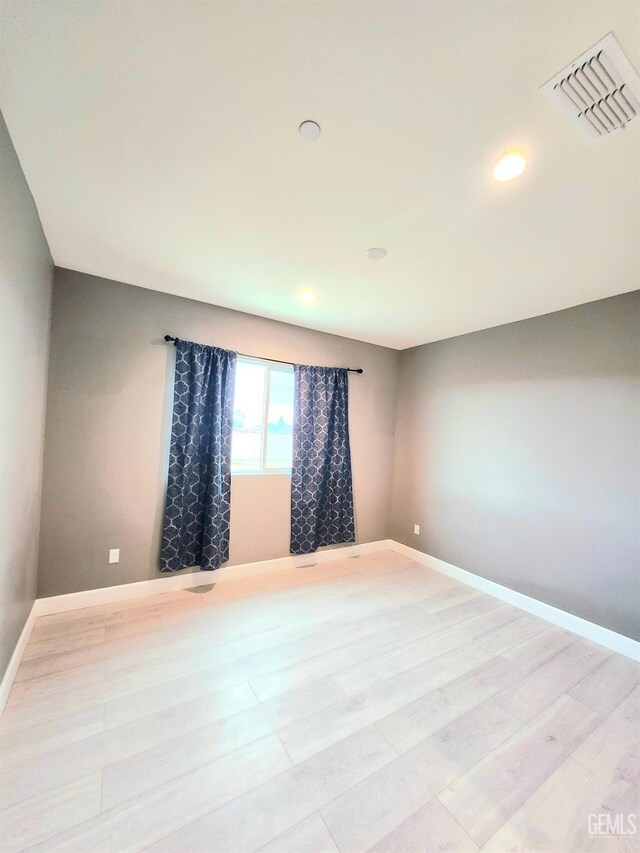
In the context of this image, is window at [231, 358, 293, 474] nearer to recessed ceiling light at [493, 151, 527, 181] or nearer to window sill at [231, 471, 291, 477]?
window sill at [231, 471, 291, 477]

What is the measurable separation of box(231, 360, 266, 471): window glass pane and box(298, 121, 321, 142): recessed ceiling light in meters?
2.06

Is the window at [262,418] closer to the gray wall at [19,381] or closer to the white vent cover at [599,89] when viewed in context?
the gray wall at [19,381]

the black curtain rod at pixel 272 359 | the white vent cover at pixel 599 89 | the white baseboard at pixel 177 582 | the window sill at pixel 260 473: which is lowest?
the white baseboard at pixel 177 582

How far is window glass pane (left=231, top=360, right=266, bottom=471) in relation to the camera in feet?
10.2

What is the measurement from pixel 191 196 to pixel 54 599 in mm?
2817

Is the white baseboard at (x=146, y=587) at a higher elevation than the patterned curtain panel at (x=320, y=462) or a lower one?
lower

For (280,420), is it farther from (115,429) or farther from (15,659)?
(15,659)

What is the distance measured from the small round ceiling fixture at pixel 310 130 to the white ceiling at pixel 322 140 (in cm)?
3

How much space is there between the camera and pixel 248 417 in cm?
316

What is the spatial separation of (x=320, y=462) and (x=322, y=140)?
8.80 ft

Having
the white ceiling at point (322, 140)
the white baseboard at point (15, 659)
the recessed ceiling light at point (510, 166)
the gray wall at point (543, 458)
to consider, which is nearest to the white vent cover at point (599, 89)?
the white ceiling at point (322, 140)

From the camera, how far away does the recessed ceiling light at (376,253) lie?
190 centimetres

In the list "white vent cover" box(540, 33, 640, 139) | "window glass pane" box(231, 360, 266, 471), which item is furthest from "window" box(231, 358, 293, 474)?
"white vent cover" box(540, 33, 640, 139)

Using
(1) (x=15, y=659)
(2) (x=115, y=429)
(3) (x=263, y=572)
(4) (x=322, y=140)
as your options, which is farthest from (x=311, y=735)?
(4) (x=322, y=140)
